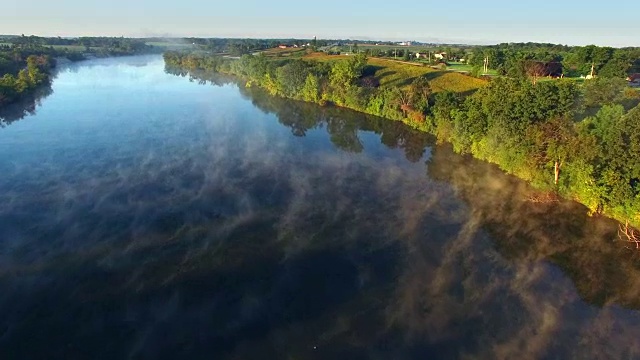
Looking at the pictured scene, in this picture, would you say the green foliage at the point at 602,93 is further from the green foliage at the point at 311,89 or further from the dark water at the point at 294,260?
the green foliage at the point at 311,89

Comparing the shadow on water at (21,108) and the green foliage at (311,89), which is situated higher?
the green foliage at (311,89)

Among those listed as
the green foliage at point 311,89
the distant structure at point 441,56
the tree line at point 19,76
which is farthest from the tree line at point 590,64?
the tree line at point 19,76

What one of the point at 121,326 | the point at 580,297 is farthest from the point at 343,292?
the point at 580,297

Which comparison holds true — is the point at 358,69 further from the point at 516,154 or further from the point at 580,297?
the point at 580,297

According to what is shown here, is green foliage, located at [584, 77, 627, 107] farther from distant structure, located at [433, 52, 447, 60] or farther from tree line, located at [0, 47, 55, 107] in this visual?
tree line, located at [0, 47, 55, 107]

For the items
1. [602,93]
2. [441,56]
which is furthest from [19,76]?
[441,56]

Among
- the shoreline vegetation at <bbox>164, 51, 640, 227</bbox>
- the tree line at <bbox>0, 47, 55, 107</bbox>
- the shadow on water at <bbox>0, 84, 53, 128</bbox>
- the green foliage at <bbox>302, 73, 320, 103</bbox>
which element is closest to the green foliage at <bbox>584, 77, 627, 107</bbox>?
the shoreline vegetation at <bbox>164, 51, 640, 227</bbox>
